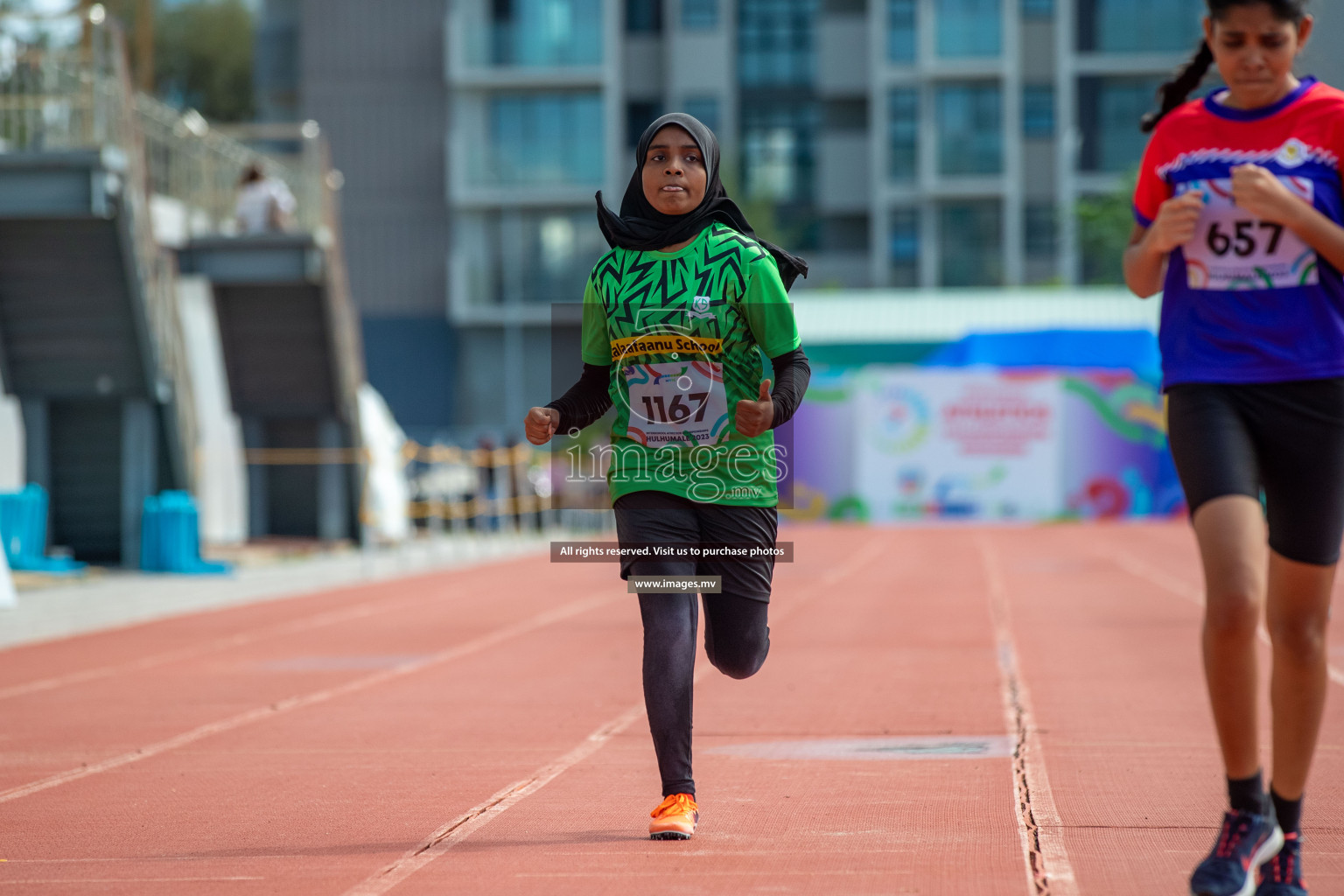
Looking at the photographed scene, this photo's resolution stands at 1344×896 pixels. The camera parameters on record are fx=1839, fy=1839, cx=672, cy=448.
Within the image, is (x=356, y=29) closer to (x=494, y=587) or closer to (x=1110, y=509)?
(x=1110, y=509)

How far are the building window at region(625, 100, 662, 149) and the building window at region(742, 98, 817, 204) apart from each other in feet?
9.26

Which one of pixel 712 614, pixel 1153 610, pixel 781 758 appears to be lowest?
pixel 1153 610

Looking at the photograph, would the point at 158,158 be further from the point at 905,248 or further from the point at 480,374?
the point at 905,248

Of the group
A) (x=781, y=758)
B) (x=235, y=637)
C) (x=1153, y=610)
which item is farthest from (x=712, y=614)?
(x=1153, y=610)

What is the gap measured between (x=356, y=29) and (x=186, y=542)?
35.4 metres

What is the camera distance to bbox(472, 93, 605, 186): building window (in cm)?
→ 5247

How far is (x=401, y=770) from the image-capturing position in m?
6.79

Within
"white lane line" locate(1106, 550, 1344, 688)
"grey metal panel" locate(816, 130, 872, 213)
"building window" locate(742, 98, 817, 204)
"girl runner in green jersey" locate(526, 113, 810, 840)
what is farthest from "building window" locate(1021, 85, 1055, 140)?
"girl runner in green jersey" locate(526, 113, 810, 840)

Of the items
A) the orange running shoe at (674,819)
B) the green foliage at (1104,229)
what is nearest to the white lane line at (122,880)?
the orange running shoe at (674,819)

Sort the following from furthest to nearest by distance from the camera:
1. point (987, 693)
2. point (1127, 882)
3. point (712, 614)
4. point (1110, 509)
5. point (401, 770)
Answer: point (1110, 509) → point (987, 693) → point (401, 770) → point (712, 614) → point (1127, 882)

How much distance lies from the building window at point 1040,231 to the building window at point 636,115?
11.7m

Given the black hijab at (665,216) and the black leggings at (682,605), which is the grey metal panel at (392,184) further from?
the black leggings at (682,605)

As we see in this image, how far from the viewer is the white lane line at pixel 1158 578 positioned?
16.1 m

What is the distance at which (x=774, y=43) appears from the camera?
2191 inches
